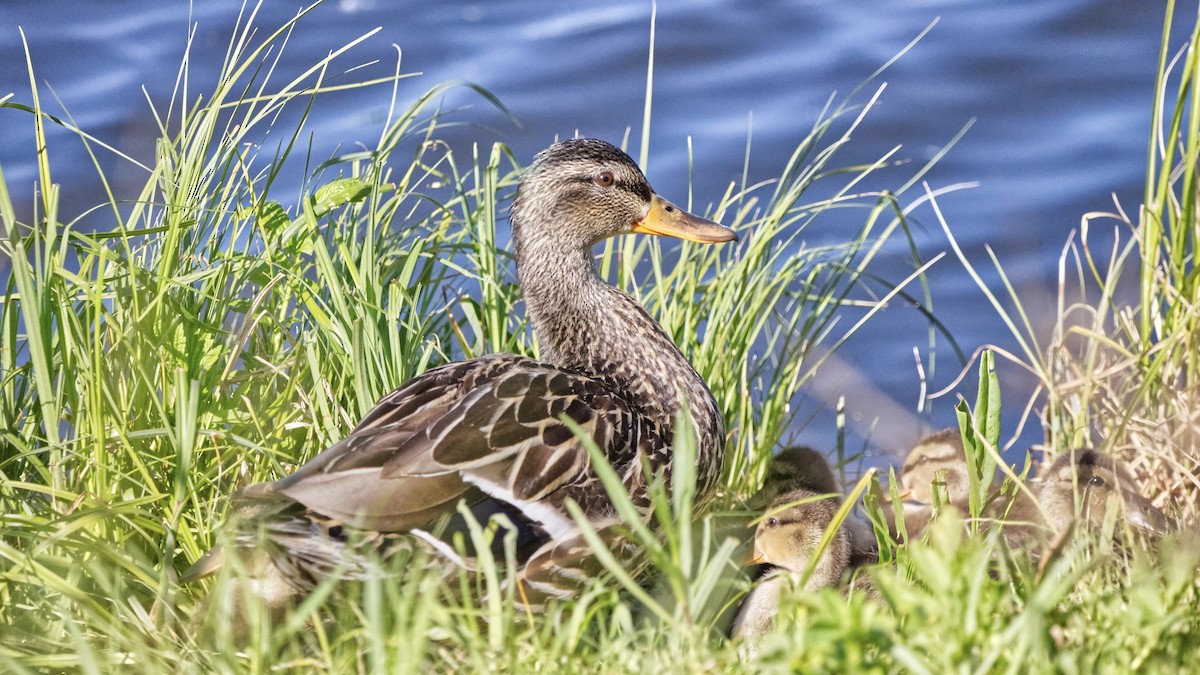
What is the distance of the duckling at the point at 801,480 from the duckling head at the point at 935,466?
0.30 metres

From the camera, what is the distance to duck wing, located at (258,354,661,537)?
270 cm

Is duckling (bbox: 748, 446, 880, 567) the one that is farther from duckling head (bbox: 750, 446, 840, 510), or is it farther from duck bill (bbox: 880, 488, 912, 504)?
duck bill (bbox: 880, 488, 912, 504)

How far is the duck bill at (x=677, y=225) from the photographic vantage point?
12.3 ft

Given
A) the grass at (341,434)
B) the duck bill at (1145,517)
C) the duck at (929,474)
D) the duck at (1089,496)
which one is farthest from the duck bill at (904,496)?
the duck bill at (1145,517)

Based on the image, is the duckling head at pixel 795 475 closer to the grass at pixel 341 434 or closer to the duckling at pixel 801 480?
the duckling at pixel 801 480

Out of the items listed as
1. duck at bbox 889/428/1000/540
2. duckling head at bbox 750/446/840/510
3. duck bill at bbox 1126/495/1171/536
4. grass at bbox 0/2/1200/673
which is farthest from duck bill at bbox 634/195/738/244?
duck bill at bbox 1126/495/1171/536

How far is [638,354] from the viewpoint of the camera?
3.51 m

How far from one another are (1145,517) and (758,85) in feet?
13.1

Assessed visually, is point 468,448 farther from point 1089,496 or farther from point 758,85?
point 758,85

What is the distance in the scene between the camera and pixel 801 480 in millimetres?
3727

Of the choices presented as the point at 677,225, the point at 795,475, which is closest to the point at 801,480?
the point at 795,475

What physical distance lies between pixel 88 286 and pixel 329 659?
4.19 feet

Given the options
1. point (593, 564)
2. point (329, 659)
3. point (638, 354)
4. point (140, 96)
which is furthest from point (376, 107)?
point (329, 659)

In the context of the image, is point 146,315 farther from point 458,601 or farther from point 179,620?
point 458,601
